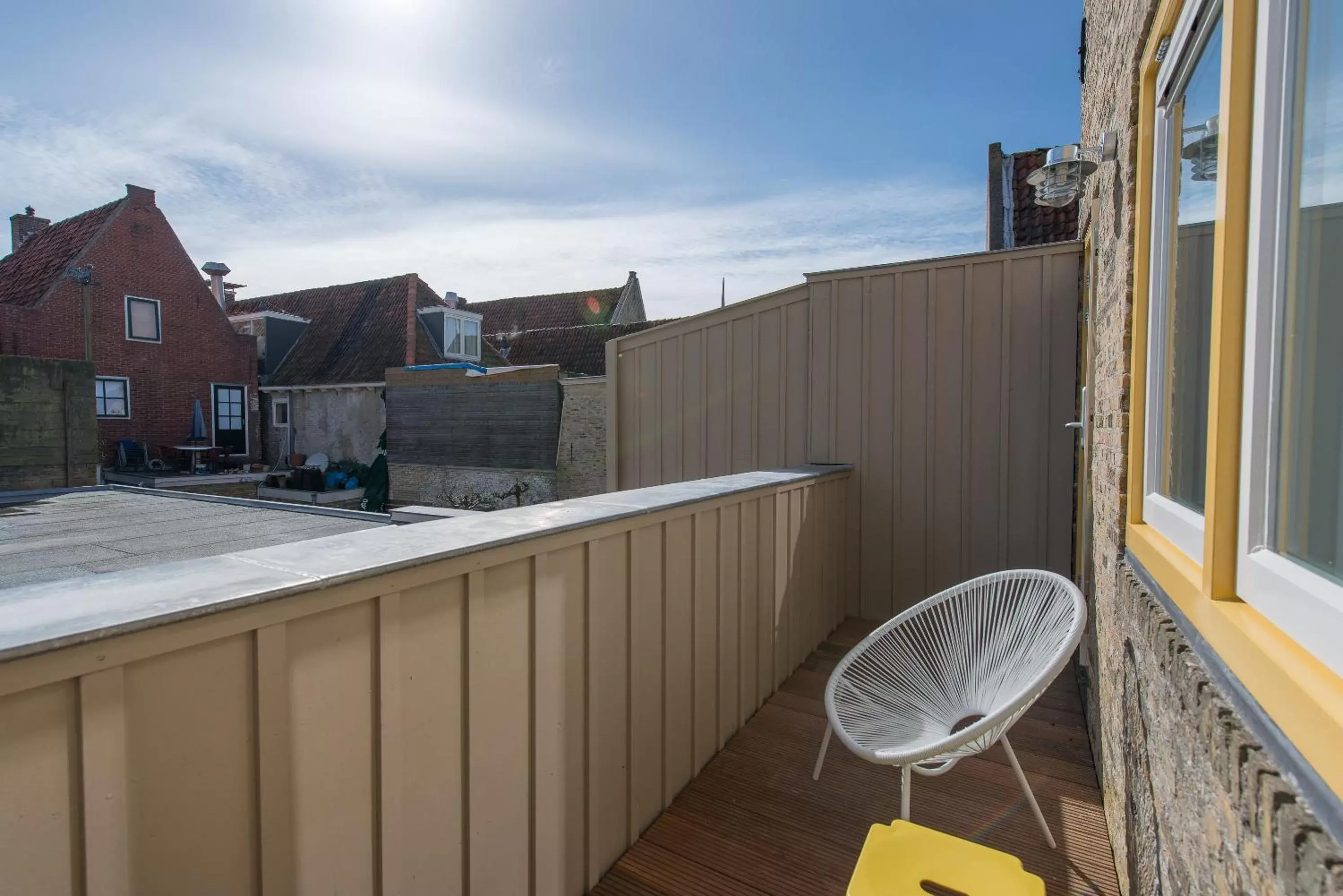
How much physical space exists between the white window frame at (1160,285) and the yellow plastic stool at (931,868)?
2.69ft

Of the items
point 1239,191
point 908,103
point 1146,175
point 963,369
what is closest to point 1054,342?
point 963,369

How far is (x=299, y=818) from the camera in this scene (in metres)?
1.08

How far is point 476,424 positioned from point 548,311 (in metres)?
9.02

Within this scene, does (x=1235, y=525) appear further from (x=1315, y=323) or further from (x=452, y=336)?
(x=452, y=336)

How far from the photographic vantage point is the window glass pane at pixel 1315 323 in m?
0.72

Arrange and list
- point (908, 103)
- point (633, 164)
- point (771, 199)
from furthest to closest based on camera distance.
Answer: point (771, 199)
point (633, 164)
point (908, 103)

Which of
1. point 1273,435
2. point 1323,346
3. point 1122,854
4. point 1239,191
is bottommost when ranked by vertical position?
point 1122,854

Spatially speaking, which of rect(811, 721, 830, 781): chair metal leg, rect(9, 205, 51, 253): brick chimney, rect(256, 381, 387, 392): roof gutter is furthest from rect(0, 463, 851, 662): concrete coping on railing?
rect(9, 205, 51, 253): brick chimney

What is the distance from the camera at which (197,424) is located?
1728 cm

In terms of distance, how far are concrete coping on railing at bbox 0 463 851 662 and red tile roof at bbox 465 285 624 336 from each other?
19508 millimetres

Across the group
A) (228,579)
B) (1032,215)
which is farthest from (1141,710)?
(1032,215)

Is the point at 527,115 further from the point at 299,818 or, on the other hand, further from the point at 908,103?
the point at 299,818

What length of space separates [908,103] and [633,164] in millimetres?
3436

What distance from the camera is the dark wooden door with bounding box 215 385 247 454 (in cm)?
1808
